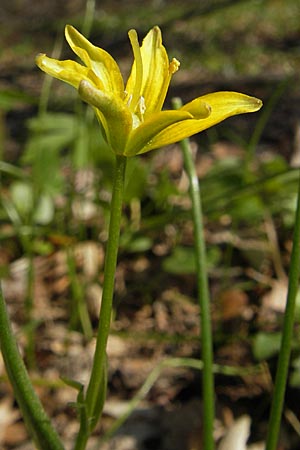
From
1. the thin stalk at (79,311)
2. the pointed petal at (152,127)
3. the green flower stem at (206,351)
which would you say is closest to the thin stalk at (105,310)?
the pointed petal at (152,127)

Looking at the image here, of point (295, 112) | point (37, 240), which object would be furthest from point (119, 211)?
point (295, 112)

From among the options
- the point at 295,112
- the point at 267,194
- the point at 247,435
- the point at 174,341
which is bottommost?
the point at 247,435

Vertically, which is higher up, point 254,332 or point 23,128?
point 23,128

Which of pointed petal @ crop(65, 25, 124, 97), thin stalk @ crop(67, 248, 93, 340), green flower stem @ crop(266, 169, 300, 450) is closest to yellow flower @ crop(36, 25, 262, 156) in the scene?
pointed petal @ crop(65, 25, 124, 97)

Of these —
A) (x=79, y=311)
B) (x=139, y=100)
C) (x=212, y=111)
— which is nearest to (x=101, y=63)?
(x=139, y=100)

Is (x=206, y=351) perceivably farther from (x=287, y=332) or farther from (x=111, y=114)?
(x=111, y=114)

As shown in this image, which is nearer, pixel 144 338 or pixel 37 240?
pixel 144 338

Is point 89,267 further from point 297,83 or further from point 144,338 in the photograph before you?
point 297,83

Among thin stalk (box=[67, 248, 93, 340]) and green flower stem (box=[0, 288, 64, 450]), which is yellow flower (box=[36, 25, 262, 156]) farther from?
thin stalk (box=[67, 248, 93, 340])
